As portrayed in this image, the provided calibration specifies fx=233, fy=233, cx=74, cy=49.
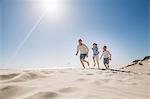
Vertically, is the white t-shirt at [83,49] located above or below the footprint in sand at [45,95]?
above

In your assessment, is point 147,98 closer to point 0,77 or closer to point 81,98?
point 81,98

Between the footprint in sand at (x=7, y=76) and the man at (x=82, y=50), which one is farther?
the man at (x=82, y=50)

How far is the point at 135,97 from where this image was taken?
3.14 m

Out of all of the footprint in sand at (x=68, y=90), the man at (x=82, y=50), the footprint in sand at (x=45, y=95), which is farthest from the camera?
the man at (x=82, y=50)

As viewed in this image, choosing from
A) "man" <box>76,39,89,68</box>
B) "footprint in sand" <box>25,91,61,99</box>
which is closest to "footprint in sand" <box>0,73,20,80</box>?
"footprint in sand" <box>25,91,61,99</box>

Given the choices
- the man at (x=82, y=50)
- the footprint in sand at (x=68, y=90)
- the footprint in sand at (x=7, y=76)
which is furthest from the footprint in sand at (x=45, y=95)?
the man at (x=82, y=50)

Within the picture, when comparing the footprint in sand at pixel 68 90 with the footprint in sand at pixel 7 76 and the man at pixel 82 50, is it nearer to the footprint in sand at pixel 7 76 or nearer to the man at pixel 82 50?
the footprint in sand at pixel 7 76

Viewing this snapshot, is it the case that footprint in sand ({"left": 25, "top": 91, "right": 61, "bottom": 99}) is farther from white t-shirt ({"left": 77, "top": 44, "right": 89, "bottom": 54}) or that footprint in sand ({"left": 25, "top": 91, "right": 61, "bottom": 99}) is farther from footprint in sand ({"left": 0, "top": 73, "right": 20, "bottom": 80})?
white t-shirt ({"left": 77, "top": 44, "right": 89, "bottom": 54})

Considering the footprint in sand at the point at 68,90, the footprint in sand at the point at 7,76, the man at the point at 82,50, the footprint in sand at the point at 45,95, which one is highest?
the man at the point at 82,50

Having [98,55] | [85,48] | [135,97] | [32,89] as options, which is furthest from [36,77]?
[98,55]

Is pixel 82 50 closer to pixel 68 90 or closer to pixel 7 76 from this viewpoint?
pixel 7 76

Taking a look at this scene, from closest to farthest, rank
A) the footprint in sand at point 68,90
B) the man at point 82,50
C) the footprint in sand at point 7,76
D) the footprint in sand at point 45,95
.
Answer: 1. the footprint in sand at point 45,95
2. the footprint in sand at point 68,90
3. the footprint in sand at point 7,76
4. the man at point 82,50

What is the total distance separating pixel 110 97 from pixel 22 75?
2022 mm

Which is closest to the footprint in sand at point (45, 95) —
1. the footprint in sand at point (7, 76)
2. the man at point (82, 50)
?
the footprint in sand at point (7, 76)
